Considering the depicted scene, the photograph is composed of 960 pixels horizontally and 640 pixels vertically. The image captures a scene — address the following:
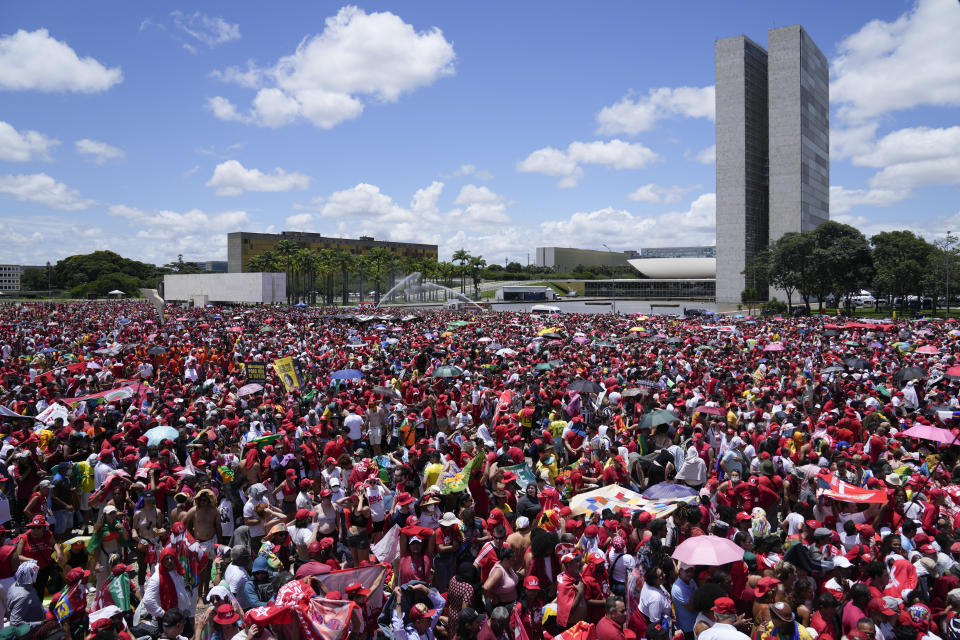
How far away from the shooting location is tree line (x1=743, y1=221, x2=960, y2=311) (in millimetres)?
62031

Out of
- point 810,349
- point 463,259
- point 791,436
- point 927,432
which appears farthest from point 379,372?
point 463,259

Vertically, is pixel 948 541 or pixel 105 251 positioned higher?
pixel 105 251

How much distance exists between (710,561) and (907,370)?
13442 millimetres

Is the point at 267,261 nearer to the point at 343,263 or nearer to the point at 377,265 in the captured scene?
the point at 343,263

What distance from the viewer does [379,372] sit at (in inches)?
712

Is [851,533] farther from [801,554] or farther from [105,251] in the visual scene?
[105,251]

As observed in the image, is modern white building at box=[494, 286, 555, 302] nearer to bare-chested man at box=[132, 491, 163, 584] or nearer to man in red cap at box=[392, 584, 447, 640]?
bare-chested man at box=[132, 491, 163, 584]

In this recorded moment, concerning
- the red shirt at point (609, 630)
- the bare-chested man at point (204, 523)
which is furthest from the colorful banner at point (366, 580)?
the bare-chested man at point (204, 523)

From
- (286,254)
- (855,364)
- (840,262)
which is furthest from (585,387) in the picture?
(286,254)

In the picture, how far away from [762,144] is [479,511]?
11033cm

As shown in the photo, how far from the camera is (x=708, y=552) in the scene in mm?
5434

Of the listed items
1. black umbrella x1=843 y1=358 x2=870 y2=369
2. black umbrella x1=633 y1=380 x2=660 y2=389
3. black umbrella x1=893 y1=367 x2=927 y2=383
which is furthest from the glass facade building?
black umbrella x1=633 y1=380 x2=660 y2=389

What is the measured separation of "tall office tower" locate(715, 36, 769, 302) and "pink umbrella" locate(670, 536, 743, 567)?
330 feet

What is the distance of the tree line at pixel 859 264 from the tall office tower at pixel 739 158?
82.2ft
